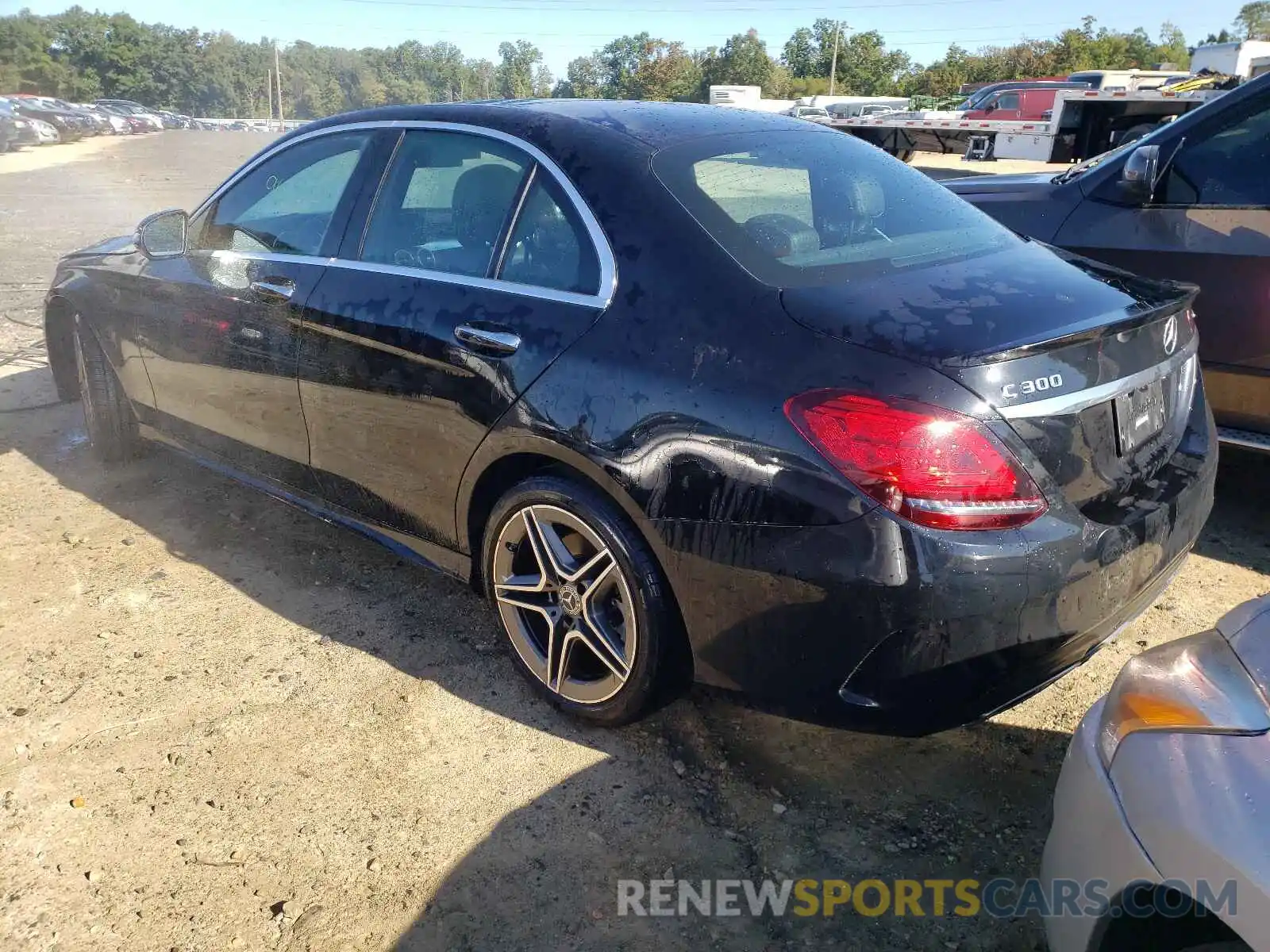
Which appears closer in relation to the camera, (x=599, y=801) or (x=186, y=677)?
(x=599, y=801)

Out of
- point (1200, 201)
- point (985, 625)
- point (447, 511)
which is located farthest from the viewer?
point (1200, 201)

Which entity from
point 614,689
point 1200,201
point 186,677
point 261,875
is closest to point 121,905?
point 261,875

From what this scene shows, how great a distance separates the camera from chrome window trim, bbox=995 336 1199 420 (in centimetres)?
205

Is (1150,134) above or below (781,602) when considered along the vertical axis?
above

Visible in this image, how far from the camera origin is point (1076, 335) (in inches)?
85.9

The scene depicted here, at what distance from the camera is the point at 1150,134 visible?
4.15 metres

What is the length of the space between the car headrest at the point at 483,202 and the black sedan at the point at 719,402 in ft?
0.05

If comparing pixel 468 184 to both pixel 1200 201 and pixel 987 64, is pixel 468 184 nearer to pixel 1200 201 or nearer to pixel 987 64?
pixel 1200 201

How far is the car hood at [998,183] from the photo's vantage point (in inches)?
181

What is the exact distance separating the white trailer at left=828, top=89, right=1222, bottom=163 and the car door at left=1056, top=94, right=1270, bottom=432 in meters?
12.8

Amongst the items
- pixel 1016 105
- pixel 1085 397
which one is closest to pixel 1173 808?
pixel 1085 397

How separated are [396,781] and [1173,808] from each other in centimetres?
190

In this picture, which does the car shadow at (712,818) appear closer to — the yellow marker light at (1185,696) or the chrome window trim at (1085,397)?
the yellow marker light at (1185,696)

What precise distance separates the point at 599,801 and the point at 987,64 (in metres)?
62.4
